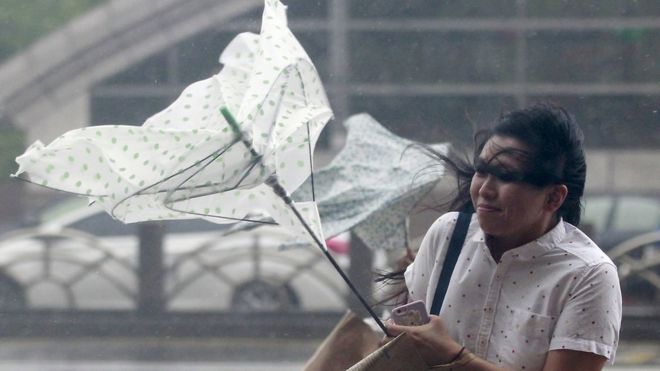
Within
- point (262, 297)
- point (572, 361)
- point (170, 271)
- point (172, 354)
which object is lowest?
point (172, 354)

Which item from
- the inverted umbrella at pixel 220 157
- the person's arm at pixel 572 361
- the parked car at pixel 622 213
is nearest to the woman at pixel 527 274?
the person's arm at pixel 572 361

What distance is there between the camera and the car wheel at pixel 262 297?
266 inches

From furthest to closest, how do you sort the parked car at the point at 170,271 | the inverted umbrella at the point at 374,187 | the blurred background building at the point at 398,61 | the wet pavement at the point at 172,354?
the parked car at the point at 170,271 < the wet pavement at the point at 172,354 < the blurred background building at the point at 398,61 < the inverted umbrella at the point at 374,187

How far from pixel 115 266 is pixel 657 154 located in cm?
342

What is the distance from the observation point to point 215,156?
1.71 m

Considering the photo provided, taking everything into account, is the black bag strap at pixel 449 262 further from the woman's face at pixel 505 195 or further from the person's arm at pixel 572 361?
the person's arm at pixel 572 361

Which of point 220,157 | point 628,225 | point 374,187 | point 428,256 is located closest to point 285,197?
point 220,157

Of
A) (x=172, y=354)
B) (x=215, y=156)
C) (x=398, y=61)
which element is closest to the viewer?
(x=215, y=156)

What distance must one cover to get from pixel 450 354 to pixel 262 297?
5.22 m

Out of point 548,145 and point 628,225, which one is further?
point 628,225

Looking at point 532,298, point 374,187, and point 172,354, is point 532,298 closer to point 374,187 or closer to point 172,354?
point 374,187

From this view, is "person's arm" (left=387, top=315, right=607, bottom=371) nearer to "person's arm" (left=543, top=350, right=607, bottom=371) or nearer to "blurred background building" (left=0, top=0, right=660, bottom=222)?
"person's arm" (left=543, top=350, right=607, bottom=371)

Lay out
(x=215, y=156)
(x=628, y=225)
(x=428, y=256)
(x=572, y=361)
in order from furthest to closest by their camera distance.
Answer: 1. (x=628, y=225)
2. (x=428, y=256)
3. (x=215, y=156)
4. (x=572, y=361)

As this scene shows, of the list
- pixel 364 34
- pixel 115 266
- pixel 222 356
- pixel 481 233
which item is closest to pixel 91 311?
pixel 115 266
